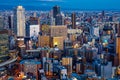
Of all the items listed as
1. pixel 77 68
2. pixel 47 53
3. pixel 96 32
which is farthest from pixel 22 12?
pixel 77 68

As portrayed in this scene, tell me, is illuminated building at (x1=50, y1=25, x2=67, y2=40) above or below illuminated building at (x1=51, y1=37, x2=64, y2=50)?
above

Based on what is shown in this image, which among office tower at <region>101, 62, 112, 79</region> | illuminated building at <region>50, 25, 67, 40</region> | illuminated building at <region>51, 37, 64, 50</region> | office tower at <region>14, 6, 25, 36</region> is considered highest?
office tower at <region>14, 6, 25, 36</region>

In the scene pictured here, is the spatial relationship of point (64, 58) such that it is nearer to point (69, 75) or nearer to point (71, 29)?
point (69, 75)

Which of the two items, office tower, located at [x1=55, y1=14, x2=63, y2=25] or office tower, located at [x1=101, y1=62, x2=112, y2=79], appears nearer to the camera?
office tower, located at [x1=101, y1=62, x2=112, y2=79]

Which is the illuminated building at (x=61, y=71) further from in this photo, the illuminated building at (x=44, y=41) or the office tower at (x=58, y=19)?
the office tower at (x=58, y=19)

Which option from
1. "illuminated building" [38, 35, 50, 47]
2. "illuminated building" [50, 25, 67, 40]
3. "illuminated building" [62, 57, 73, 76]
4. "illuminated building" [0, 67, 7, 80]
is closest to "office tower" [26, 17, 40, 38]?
"illuminated building" [50, 25, 67, 40]

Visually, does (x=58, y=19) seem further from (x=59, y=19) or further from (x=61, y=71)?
(x=61, y=71)

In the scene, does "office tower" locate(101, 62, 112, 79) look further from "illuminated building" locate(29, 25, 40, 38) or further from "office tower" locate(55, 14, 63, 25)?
"office tower" locate(55, 14, 63, 25)

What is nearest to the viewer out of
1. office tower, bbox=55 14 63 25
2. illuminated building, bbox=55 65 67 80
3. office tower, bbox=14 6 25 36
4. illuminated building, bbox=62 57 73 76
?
illuminated building, bbox=55 65 67 80
